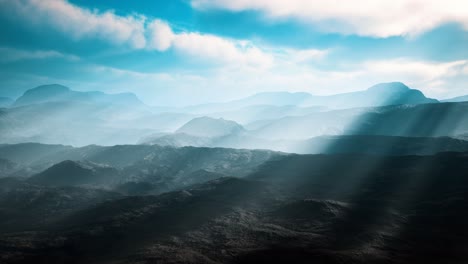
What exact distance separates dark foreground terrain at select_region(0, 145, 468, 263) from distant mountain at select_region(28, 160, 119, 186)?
123 cm

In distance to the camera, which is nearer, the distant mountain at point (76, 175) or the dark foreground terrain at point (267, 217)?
the dark foreground terrain at point (267, 217)

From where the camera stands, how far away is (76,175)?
11169 cm

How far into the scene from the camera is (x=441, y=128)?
604 feet

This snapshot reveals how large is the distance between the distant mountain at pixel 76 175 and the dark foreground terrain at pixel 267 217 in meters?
1.23

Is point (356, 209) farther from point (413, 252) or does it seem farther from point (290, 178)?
point (290, 178)

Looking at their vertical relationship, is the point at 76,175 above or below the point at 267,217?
above

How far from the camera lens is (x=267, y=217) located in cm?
5716

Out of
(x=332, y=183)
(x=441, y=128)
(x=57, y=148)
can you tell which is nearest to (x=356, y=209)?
(x=332, y=183)

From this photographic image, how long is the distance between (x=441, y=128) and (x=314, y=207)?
553ft

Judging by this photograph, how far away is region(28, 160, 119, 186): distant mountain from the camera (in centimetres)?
10622

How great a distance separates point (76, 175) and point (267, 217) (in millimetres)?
82565

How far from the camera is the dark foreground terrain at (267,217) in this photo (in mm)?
37875

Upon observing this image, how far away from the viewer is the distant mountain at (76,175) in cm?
10622

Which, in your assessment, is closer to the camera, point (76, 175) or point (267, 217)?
point (267, 217)
